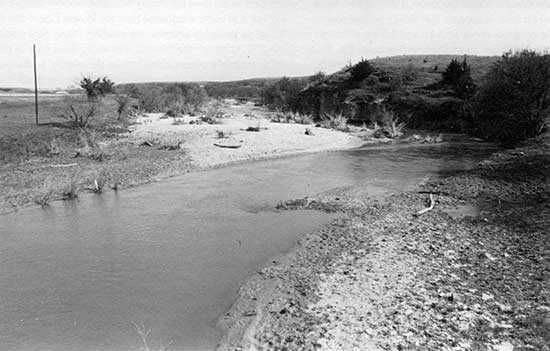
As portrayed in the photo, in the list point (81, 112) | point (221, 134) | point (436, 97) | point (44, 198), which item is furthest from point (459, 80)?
point (44, 198)

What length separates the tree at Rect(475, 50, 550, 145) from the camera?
2336 cm

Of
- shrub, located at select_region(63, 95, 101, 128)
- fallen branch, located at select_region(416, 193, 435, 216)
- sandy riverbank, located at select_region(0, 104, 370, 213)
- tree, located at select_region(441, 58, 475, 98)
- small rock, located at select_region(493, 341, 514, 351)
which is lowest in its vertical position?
small rock, located at select_region(493, 341, 514, 351)

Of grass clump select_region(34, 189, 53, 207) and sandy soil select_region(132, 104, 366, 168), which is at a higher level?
sandy soil select_region(132, 104, 366, 168)

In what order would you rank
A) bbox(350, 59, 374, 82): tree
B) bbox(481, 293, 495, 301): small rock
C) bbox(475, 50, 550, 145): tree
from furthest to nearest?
bbox(350, 59, 374, 82): tree → bbox(475, 50, 550, 145): tree → bbox(481, 293, 495, 301): small rock

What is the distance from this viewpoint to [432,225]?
10.4m

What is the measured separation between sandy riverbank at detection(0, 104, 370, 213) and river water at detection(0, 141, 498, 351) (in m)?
1.41

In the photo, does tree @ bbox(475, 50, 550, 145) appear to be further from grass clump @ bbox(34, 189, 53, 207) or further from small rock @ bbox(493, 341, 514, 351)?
grass clump @ bbox(34, 189, 53, 207)

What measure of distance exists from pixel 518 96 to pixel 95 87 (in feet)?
134

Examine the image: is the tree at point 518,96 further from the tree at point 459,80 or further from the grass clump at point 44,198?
the grass clump at point 44,198

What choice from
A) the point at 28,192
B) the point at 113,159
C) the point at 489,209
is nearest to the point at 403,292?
the point at 489,209

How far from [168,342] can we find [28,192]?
34.4ft

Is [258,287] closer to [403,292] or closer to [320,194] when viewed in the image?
[403,292]

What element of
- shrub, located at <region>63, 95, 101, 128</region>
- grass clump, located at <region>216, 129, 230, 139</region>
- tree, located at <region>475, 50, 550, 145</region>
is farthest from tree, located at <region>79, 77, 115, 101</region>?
tree, located at <region>475, 50, 550, 145</region>

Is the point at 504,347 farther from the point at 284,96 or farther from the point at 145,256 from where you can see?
the point at 284,96
